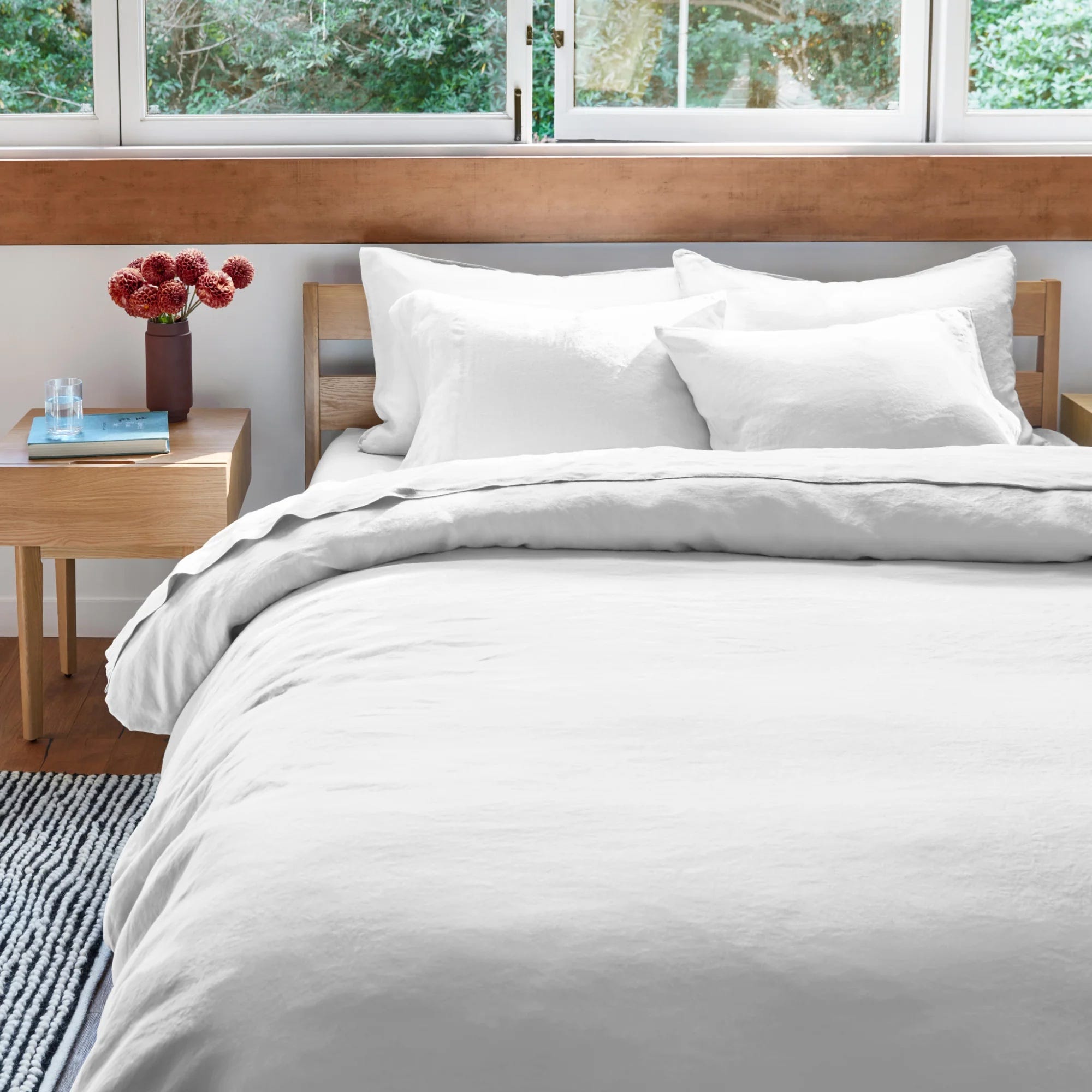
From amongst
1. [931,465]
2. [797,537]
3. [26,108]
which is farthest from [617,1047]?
[26,108]

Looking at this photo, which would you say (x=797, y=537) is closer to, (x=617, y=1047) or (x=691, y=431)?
(x=691, y=431)

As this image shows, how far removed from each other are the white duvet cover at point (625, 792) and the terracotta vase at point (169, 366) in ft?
2.98

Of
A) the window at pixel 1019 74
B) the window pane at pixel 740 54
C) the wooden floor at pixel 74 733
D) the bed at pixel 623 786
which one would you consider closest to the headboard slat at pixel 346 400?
the wooden floor at pixel 74 733

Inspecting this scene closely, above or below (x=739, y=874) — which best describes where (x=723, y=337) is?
above

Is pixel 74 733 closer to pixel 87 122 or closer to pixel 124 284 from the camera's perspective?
pixel 124 284

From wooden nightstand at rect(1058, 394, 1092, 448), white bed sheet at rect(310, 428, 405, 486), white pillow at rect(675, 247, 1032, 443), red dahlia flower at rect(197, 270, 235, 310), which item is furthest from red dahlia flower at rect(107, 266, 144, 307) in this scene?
wooden nightstand at rect(1058, 394, 1092, 448)

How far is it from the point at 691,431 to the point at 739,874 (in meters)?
1.36

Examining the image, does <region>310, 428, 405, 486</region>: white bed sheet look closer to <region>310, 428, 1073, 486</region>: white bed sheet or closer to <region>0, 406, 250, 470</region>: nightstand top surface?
<region>310, 428, 1073, 486</region>: white bed sheet

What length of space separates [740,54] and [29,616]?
6.01 ft

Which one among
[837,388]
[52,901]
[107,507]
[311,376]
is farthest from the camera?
[311,376]

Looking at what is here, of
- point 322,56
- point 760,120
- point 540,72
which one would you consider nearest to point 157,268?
point 322,56

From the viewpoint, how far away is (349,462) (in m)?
2.31

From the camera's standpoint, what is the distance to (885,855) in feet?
2.78

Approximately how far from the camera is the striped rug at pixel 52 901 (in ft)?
4.96
